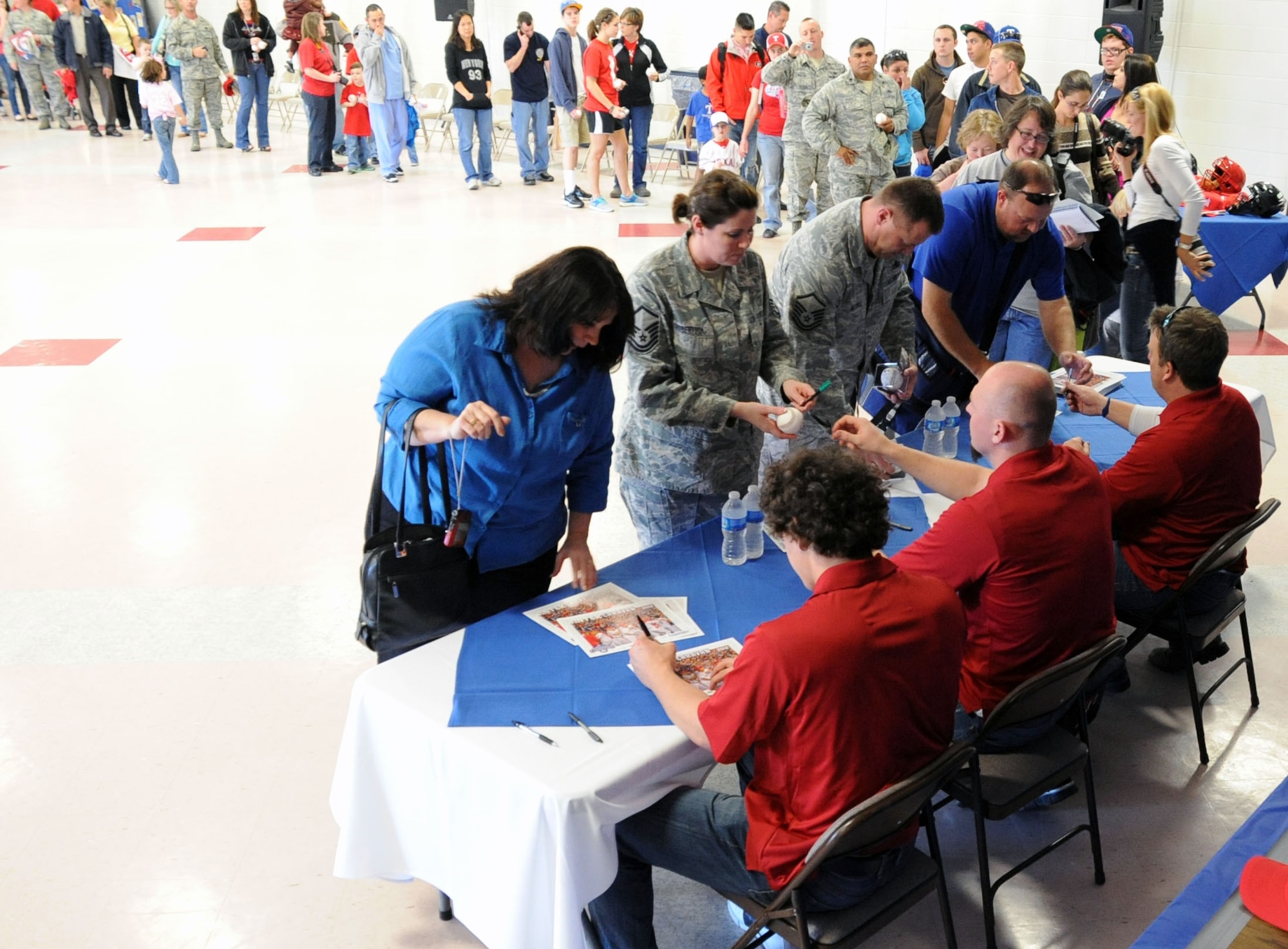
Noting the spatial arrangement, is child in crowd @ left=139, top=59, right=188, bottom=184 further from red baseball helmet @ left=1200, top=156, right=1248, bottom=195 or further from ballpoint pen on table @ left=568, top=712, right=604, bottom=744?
ballpoint pen on table @ left=568, top=712, right=604, bottom=744

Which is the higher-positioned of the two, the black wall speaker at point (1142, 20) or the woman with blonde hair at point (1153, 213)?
the black wall speaker at point (1142, 20)

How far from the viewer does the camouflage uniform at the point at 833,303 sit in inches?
136

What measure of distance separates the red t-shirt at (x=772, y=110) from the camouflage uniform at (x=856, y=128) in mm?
852

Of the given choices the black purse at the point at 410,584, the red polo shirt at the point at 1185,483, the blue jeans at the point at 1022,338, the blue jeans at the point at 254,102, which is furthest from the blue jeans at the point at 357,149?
the red polo shirt at the point at 1185,483

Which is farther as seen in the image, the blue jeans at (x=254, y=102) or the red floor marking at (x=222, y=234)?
the blue jeans at (x=254, y=102)

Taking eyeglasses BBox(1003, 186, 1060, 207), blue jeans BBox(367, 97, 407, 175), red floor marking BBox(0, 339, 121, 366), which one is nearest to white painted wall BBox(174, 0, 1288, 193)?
blue jeans BBox(367, 97, 407, 175)

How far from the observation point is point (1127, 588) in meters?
3.32

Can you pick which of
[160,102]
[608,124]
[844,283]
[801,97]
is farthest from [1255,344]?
[160,102]

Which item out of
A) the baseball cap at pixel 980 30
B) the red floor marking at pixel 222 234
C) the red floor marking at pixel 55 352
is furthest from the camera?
the red floor marking at pixel 222 234

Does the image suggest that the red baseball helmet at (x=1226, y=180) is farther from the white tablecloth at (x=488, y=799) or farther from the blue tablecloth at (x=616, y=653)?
the white tablecloth at (x=488, y=799)

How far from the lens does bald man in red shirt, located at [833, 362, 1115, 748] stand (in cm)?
249

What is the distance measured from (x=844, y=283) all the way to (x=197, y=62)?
40.3 feet

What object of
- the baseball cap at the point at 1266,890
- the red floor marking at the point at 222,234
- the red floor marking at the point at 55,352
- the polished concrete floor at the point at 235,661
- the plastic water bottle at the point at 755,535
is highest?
the plastic water bottle at the point at 755,535

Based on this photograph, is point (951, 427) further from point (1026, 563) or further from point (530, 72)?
point (530, 72)
